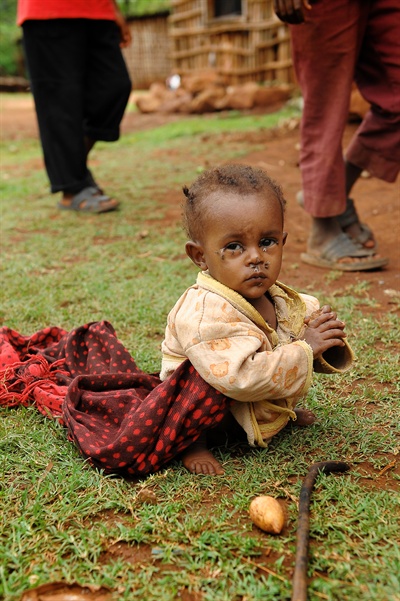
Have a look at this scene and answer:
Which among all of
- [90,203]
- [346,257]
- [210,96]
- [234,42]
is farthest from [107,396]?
[234,42]

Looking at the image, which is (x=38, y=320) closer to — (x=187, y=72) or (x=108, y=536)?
(x=108, y=536)

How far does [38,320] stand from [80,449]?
1.42m

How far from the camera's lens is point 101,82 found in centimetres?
532

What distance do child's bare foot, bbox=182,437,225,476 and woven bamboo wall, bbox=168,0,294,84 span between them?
1162 cm

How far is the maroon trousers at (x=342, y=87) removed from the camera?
3496 mm

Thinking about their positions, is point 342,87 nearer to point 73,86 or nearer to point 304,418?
point 304,418

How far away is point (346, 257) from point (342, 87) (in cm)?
94

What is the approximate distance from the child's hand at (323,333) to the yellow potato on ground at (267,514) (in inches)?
19.8

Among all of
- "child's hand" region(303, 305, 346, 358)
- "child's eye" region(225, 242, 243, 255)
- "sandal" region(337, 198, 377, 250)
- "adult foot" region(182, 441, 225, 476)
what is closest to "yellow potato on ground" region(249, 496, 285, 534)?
"adult foot" region(182, 441, 225, 476)

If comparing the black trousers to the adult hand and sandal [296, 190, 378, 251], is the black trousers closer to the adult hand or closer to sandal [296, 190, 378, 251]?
sandal [296, 190, 378, 251]

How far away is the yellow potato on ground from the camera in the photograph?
5.66ft

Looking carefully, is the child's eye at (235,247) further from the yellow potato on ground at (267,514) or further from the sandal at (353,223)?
the sandal at (353,223)

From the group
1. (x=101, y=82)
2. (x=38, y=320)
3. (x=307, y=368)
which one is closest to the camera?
(x=307, y=368)

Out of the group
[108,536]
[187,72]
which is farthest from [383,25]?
[187,72]
